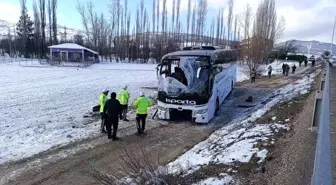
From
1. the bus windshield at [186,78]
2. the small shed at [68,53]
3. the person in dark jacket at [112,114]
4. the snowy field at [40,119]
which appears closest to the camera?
the snowy field at [40,119]

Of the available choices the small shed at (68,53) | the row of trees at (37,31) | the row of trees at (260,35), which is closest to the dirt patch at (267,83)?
the row of trees at (260,35)

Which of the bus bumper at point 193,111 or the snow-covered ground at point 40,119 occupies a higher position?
the bus bumper at point 193,111

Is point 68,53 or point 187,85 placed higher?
point 68,53

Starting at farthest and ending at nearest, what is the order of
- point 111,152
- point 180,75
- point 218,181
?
point 180,75, point 111,152, point 218,181

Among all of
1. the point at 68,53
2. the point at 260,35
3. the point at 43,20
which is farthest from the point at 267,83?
the point at 43,20

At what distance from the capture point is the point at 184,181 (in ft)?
19.9

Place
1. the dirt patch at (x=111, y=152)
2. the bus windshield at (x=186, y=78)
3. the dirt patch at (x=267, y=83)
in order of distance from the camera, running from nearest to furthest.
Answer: the dirt patch at (x=111, y=152), the bus windshield at (x=186, y=78), the dirt patch at (x=267, y=83)

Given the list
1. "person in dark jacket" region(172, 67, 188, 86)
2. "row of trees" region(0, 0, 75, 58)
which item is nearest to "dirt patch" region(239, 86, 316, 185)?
"person in dark jacket" region(172, 67, 188, 86)

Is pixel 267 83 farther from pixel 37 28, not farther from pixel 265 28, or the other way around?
pixel 37 28

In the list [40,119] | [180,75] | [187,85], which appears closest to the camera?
[187,85]

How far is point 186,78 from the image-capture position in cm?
1437

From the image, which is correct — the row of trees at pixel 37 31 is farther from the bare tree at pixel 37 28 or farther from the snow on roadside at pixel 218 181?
the snow on roadside at pixel 218 181

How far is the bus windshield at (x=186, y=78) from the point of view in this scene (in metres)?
14.2

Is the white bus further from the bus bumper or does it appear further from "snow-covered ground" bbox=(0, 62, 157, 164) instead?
"snow-covered ground" bbox=(0, 62, 157, 164)
